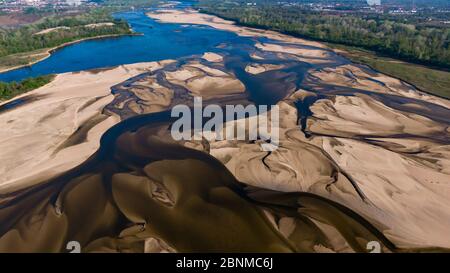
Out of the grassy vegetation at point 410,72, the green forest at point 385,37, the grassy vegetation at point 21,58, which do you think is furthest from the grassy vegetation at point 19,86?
the green forest at point 385,37

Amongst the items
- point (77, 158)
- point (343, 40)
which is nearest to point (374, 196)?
point (77, 158)

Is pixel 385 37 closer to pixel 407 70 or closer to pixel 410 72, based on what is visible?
pixel 407 70

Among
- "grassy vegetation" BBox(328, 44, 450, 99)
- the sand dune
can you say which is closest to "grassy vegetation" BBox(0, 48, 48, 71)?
the sand dune

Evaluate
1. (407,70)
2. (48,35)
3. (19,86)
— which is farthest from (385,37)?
(48,35)

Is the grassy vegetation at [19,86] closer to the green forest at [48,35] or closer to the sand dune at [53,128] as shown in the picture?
the sand dune at [53,128]

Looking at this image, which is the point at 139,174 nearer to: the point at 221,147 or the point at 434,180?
the point at 221,147

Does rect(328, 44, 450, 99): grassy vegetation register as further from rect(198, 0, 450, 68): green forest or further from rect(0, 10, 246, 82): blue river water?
rect(0, 10, 246, 82): blue river water
